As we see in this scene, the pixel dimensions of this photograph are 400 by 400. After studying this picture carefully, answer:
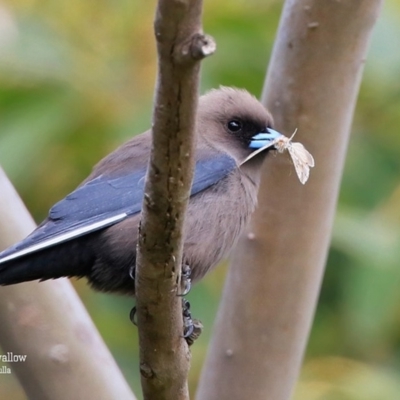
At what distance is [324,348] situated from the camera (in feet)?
15.5

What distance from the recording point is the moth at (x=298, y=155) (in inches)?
135

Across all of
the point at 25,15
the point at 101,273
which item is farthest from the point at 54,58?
the point at 101,273

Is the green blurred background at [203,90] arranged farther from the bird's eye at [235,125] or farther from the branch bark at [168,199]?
the branch bark at [168,199]

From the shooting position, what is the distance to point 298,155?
354 centimetres

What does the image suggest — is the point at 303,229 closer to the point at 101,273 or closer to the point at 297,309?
the point at 297,309

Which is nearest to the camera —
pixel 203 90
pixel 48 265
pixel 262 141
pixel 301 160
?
pixel 48 265

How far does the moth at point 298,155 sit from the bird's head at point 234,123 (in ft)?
0.54

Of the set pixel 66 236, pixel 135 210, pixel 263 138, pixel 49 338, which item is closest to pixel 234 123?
pixel 263 138

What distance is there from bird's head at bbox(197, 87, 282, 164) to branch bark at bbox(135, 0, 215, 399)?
121 cm

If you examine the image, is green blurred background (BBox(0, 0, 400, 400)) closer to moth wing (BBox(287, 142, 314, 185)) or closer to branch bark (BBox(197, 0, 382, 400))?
branch bark (BBox(197, 0, 382, 400))

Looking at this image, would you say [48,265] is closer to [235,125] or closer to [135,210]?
[135,210]

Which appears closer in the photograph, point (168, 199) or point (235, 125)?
point (168, 199)

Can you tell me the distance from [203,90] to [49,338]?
1475mm

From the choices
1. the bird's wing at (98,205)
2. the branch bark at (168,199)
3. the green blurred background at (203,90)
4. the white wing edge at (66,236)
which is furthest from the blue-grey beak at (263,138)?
the branch bark at (168,199)
